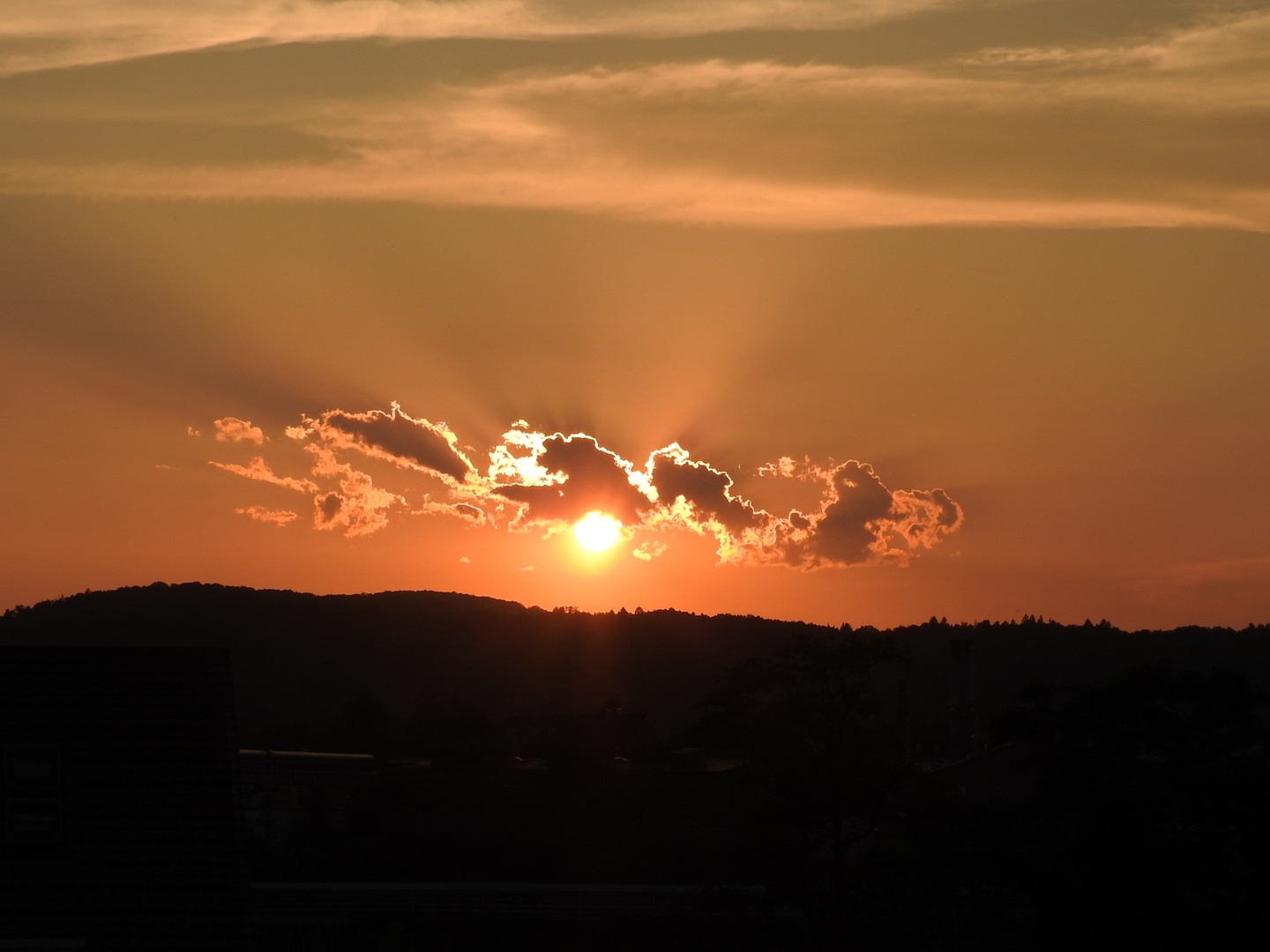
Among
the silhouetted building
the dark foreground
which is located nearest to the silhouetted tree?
the dark foreground

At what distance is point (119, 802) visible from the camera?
1733 cm

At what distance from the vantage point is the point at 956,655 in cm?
9481

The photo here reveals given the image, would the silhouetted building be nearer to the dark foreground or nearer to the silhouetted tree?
the dark foreground

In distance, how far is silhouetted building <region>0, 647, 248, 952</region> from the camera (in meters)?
16.7

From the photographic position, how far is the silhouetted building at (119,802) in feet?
54.7

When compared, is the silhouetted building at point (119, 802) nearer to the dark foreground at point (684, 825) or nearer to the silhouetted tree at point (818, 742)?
the dark foreground at point (684, 825)

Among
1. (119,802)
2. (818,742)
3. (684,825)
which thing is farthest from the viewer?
(684,825)

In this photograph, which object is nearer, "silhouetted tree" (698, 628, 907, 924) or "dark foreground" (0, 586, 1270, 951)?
"dark foreground" (0, 586, 1270, 951)

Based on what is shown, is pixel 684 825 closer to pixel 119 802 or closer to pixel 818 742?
pixel 818 742

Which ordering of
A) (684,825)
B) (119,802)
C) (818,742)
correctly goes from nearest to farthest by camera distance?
(119,802)
(818,742)
(684,825)

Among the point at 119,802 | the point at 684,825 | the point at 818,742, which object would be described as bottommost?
the point at 119,802

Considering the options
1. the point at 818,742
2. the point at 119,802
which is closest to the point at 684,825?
the point at 818,742

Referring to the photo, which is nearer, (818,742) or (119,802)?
(119,802)

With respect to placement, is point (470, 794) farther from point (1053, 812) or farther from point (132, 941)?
point (132, 941)
